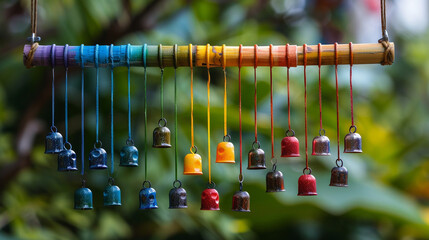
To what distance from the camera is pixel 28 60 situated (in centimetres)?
270

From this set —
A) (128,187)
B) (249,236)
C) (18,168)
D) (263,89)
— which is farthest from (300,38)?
(18,168)

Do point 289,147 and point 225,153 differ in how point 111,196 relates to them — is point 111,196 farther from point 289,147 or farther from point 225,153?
point 289,147

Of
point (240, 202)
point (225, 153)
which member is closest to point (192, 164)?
point (225, 153)

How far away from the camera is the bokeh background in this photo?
4938 mm

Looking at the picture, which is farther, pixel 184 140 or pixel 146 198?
pixel 184 140

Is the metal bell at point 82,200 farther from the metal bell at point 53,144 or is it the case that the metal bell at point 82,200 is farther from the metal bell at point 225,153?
the metal bell at point 225,153

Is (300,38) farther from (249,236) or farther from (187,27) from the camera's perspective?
(249,236)

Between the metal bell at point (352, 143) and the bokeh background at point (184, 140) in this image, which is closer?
the metal bell at point (352, 143)

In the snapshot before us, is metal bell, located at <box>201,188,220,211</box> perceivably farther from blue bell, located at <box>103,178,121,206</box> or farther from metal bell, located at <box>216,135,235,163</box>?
blue bell, located at <box>103,178,121,206</box>

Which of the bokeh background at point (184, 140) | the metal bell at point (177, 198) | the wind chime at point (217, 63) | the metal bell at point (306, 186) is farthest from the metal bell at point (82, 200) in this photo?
the bokeh background at point (184, 140)

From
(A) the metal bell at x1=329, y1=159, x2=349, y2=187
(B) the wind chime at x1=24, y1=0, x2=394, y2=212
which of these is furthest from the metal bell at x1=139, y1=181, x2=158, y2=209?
(A) the metal bell at x1=329, y1=159, x2=349, y2=187

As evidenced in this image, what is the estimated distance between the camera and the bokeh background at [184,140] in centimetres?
494

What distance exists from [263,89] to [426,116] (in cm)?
415

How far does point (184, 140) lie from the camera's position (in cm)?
542
